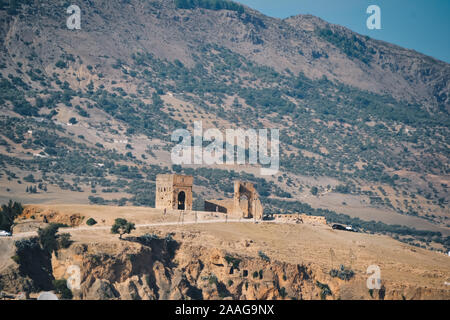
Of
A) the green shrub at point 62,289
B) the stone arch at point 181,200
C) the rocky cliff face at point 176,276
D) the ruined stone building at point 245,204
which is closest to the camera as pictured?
the green shrub at point 62,289

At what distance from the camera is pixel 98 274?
166 ft

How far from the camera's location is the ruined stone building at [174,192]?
66000 millimetres

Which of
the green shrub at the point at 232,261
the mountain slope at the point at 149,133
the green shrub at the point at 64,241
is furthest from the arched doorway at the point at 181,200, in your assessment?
the mountain slope at the point at 149,133

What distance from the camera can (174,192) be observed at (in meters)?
66.0

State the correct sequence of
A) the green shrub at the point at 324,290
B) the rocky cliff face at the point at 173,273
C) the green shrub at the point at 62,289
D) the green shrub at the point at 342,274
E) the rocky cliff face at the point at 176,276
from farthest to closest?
the green shrub at the point at 342,274
the green shrub at the point at 324,290
the rocky cliff face at the point at 173,273
the rocky cliff face at the point at 176,276
the green shrub at the point at 62,289

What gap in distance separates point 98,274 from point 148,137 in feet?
342

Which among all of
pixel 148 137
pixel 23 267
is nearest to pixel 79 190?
pixel 148 137

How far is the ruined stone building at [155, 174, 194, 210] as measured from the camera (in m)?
66.0

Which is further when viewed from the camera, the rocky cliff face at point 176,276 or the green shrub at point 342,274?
the green shrub at point 342,274

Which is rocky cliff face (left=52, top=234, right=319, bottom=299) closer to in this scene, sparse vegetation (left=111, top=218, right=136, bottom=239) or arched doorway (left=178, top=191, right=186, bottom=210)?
sparse vegetation (left=111, top=218, right=136, bottom=239)

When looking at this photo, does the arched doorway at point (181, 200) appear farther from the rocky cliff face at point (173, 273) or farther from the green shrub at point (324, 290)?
Answer: the green shrub at point (324, 290)

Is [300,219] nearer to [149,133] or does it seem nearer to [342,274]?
[342,274]
